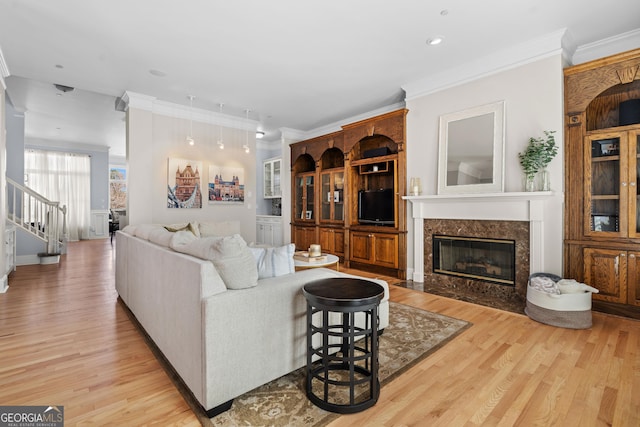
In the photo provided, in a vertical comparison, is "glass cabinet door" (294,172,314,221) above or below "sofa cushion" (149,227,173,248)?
above

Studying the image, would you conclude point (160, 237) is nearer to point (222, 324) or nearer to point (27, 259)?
point (222, 324)

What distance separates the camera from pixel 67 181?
9.34 meters

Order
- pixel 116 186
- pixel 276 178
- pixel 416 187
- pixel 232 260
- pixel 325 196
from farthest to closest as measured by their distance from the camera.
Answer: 1. pixel 116 186
2. pixel 276 178
3. pixel 325 196
4. pixel 416 187
5. pixel 232 260

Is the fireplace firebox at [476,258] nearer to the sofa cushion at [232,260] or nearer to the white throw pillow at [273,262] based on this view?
the white throw pillow at [273,262]

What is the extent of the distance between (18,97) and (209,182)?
353cm

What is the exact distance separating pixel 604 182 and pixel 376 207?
2.93m

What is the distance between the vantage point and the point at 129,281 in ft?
10.4

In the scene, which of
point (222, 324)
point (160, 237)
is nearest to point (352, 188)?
point (160, 237)

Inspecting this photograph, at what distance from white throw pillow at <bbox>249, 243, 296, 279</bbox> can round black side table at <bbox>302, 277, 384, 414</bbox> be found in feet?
0.90

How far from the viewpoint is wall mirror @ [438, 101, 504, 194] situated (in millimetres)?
3723

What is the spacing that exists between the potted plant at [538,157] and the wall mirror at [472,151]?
0.28 metres

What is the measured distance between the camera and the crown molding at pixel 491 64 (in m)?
3.30

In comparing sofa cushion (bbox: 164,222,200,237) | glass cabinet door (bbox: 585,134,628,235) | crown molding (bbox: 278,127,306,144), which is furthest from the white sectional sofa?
crown molding (bbox: 278,127,306,144)

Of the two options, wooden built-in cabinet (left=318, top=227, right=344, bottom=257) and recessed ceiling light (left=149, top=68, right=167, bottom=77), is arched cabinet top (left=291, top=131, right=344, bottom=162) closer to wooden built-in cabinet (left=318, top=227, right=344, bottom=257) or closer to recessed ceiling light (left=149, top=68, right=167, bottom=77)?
wooden built-in cabinet (left=318, top=227, right=344, bottom=257)
